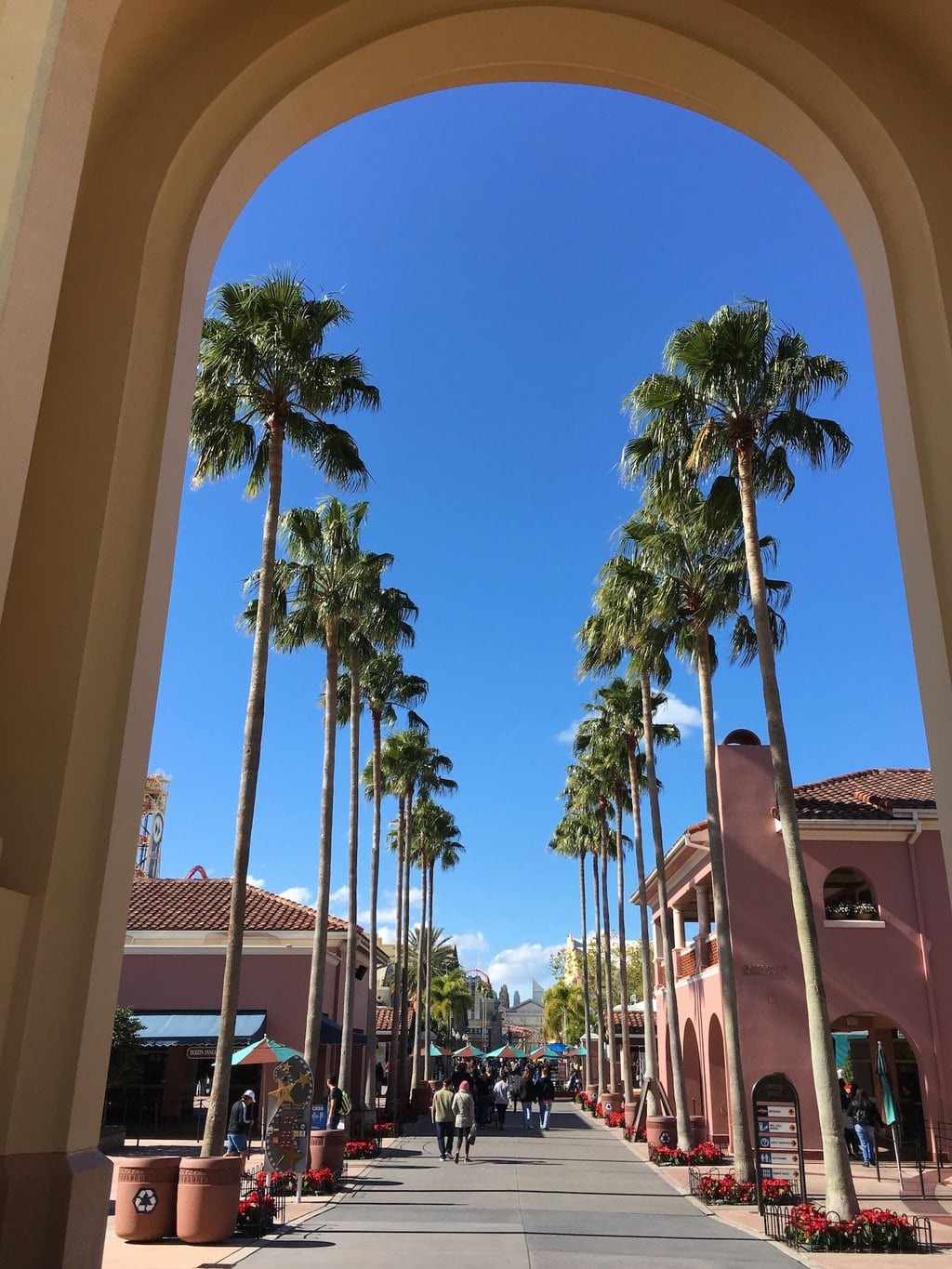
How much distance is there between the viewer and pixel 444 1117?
24.4 metres

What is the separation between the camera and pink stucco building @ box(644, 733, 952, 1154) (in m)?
25.2

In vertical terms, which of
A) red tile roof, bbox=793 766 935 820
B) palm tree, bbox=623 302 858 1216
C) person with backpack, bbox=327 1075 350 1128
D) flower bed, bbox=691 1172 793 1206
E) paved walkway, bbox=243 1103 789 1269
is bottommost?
paved walkway, bbox=243 1103 789 1269

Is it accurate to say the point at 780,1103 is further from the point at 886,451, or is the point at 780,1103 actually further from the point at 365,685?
the point at 365,685

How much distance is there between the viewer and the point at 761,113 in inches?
237

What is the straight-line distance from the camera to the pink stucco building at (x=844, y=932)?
82.7 ft

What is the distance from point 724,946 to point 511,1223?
7716 mm

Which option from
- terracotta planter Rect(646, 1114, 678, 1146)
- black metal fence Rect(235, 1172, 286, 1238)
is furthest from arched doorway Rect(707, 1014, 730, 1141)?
black metal fence Rect(235, 1172, 286, 1238)

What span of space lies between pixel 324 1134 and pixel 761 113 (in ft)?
61.7

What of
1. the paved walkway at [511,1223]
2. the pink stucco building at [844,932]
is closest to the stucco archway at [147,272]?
the paved walkway at [511,1223]

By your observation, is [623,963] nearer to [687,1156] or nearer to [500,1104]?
[500,1104]

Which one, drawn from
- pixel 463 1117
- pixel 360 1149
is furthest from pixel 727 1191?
pixel 360 1149

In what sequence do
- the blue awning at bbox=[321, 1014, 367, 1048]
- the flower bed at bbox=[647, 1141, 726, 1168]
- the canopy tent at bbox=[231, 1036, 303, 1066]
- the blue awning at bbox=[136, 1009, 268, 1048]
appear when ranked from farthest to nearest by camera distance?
the blue awning at bbox=[321, 1014, 367, 1048], the blue awning at bbox=[136, 1009, 268, 1048], the flower bed at bbox=[647, 1141, 726, 1168], the canopy tent at bbox=[231, 1036, 303, 1066]

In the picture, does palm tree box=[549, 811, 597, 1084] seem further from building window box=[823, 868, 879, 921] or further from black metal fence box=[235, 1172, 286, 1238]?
black metal fence box=[235, 1172, 286, 1238]

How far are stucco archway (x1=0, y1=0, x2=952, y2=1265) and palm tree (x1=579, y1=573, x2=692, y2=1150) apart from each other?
18.3 metres
